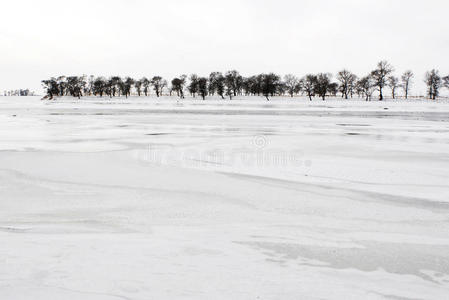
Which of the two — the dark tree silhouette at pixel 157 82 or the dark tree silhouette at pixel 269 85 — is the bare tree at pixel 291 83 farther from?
the dark tree silhouette at pixel 157 82

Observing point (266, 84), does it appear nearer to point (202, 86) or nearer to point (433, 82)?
point (202, 86)

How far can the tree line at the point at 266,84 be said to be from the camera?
3423 inches

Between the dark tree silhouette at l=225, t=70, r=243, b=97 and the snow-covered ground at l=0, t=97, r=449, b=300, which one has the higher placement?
the dark tree silhouette at l=225, t=70, r=243, b=97

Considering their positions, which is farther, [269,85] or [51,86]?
[51,86]

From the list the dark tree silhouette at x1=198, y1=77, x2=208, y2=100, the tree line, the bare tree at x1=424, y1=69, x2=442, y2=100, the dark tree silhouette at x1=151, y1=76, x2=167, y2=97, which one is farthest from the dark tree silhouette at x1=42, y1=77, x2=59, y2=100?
the bare tree at x1=424, y1=69, x2=442, y2=100

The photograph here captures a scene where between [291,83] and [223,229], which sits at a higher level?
[291,83]

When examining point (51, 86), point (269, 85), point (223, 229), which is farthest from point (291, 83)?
point (223, 229)

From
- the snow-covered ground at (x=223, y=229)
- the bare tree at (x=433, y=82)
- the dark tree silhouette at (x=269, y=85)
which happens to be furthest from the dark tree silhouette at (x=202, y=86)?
the snow-covered ground at (x=223, y=229)

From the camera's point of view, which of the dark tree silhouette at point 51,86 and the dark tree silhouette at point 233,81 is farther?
the dark tree silhouette at point 51,86

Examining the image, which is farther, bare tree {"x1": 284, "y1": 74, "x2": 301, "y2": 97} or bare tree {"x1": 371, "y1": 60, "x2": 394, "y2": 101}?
bare tree {"x1": 284, "y1": 74, "x2": 301, "y2": 97}

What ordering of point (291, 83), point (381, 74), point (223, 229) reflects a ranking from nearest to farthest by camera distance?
1. point (223, 229)
2. point (381, 74)
3. point (291, 83)

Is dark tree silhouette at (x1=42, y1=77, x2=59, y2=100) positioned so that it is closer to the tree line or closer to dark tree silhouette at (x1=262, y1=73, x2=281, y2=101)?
the tree line

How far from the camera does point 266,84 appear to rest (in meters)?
94.2

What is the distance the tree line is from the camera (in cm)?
8694
